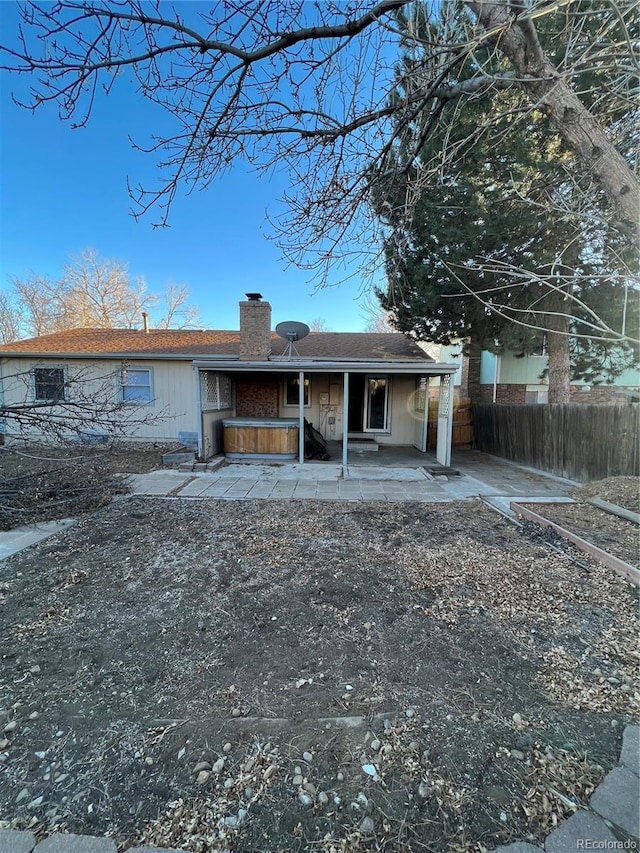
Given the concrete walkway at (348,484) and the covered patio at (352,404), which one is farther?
the covered patio at (352,404)

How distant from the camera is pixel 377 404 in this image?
37.4 ft

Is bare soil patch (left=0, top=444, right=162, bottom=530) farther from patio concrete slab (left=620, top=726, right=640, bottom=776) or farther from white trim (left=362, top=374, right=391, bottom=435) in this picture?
white trim (left=362, top=374, right=391, bottom=435)

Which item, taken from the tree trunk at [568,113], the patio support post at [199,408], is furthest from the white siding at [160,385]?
the tree trunk at [568,113]

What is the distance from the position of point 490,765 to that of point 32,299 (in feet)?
88.3

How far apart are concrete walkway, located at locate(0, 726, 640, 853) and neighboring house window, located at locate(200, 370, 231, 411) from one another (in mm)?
7453

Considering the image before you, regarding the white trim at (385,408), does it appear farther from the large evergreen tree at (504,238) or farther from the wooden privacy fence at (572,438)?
the wooden privacy fence at (572,438)

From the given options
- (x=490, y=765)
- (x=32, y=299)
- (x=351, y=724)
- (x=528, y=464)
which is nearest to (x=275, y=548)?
(x=351, y=724)

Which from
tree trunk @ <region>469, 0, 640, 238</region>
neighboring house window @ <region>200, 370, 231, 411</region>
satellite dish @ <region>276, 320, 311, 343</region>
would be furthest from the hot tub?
tree trunk @ <region>469, 0, 640, 238</region>

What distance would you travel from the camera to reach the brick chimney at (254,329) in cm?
937

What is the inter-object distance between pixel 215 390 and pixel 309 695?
8100 millimetres

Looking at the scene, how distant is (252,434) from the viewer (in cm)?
866

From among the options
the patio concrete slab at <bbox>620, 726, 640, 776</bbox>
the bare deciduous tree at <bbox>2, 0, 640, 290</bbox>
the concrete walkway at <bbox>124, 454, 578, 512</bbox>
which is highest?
the bare deciduous tree at <bbox>2, 0, 640, 290</bbox>

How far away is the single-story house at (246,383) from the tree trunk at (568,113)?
18.0ft

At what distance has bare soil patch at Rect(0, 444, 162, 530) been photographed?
455 centimetres
